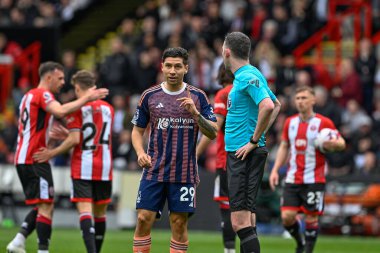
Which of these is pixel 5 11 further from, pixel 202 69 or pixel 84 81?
pixel 84 81

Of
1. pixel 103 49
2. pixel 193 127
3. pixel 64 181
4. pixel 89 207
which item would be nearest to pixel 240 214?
pixel 193 127

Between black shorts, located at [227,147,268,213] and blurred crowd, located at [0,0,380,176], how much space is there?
11.2 m

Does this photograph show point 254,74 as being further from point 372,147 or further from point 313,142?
point 372,147

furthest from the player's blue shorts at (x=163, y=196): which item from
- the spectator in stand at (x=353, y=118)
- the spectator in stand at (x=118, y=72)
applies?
the spectator in stand at (x=118, y=72)

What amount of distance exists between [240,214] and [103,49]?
21352 mm

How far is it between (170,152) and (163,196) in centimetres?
49

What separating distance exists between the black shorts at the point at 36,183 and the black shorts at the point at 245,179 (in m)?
3.11

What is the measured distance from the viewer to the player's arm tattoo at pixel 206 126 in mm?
11156

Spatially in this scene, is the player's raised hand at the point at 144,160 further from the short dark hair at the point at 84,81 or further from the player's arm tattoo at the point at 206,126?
the short dark hair at the point at 84,81

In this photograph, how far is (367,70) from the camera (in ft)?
81.5

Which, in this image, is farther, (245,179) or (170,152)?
(170,152)

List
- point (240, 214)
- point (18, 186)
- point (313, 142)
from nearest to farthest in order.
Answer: point (240, 214)
point (313, 142)
point (18, 186)

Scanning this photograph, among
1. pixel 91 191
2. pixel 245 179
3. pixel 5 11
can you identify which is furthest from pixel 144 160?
pixel 5 11

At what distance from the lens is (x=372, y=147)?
22.9 metres
